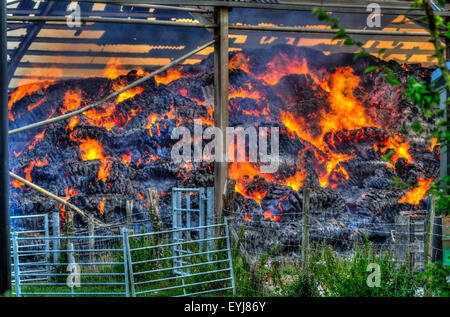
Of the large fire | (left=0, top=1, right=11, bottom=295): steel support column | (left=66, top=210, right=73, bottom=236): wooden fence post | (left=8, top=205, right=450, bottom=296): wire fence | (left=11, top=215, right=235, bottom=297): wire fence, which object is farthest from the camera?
the large fire

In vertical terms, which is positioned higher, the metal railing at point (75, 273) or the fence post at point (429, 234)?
the fence post at point (429, 234)

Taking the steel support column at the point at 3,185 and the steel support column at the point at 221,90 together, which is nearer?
the steel support column at the point at 3,185

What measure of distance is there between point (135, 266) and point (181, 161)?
6.48 meters

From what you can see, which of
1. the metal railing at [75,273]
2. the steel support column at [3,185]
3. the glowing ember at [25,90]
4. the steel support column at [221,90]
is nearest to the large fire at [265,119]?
the glowing ember at [25,90]

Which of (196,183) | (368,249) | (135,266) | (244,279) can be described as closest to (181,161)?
(196,183)

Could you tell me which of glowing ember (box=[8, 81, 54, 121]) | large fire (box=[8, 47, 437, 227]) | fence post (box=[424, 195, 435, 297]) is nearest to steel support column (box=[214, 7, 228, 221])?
large fire (box=[8, 47, 437, 227])

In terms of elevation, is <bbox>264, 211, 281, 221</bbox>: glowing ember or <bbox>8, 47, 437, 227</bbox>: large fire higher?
<bbox>8, 47, 437, 227</bbox>: large fire

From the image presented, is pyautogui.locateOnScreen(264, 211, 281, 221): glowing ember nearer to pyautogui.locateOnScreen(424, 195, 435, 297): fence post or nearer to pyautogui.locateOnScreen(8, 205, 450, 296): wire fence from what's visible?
pyautogui.locateOnScreen(8, 205, 450, 296): wire fence

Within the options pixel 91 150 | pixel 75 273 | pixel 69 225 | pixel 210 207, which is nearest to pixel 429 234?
pixel 210 207

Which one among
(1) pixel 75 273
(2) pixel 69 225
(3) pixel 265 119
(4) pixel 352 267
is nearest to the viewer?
(4) pixel 352 267

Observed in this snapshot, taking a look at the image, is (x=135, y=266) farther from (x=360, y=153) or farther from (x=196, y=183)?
(x=360, y=153)

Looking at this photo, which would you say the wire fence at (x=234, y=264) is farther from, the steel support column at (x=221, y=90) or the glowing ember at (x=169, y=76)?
the glowing ember at (x=169, y=76)

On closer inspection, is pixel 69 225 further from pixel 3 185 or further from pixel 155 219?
pixel 3 185

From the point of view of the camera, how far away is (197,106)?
1834 centimetres
